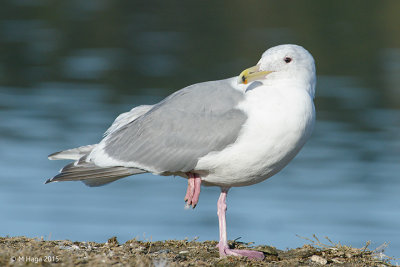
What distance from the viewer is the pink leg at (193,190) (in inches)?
282

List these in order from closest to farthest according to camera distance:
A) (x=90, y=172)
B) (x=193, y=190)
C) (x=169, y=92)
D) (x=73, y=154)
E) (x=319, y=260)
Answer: (x=319, y=260), (x=193, y=190), (x=90, y=172), (x=73, y=154), (x=169, y=92)

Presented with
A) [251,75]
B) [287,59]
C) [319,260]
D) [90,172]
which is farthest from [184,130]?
[319,260]

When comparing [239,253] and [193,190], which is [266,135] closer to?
[193,190]

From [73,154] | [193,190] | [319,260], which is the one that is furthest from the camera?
[73,154]

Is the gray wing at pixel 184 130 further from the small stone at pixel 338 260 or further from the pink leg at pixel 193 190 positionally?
the small stone at pixel 338 260

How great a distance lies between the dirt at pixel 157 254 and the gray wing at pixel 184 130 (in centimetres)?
73

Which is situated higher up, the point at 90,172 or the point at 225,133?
the point at 225,133

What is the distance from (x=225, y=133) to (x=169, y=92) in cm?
1355

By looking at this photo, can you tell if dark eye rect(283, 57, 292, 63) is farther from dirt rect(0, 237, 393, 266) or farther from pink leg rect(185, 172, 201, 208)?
dirt rect(0, 237, 393, 266)

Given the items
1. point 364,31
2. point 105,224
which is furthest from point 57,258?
point 364,31

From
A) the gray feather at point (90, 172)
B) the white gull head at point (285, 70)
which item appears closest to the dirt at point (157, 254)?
the gray feather at point (90, 172)

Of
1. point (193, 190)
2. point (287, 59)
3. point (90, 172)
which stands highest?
point (287, 59)

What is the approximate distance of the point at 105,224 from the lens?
559 inches

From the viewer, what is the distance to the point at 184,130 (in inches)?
286
